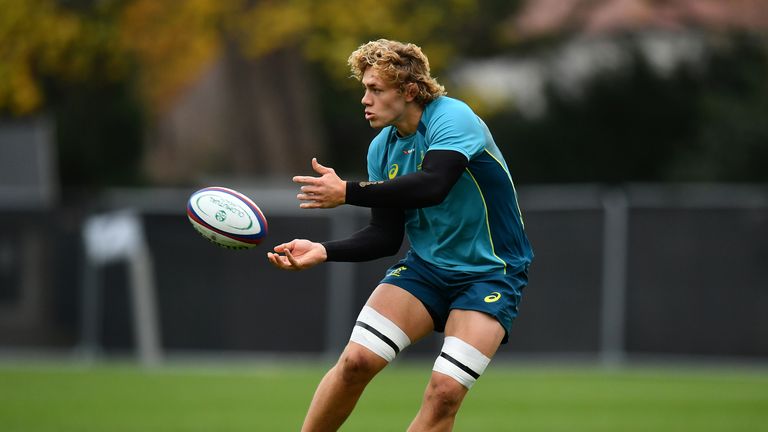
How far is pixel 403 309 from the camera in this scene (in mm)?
7113

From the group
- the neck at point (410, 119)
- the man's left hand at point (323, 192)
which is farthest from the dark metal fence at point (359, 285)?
the man's left hand at point (323, 192)

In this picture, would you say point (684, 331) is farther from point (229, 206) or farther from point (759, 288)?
point (229, 206)

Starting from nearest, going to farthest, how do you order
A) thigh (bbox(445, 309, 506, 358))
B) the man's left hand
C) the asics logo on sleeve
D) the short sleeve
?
1. the man's left hand
2. the short sleeve
3. thigh (bbox(445, 309, 506, 358))
4. the asics logo on sleeve

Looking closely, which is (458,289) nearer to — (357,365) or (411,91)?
(357,365)

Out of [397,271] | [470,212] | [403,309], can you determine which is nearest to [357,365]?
[403,309]

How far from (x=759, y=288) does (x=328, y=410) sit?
11032 millimetres

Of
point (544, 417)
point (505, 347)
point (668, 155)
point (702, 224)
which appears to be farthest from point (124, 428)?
point (668, 155)

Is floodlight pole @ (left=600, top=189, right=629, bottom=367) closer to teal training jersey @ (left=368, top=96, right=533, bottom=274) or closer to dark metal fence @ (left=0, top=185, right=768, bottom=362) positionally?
dark metal fence @ (left=0, top=185, right=768, bottom=362)

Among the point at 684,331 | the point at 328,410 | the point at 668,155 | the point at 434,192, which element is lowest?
the point at 328,410

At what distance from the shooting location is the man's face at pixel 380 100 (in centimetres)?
694

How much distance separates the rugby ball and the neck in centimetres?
90

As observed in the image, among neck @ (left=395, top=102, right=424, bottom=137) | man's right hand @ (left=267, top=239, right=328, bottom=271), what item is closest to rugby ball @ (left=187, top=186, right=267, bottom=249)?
man's right hand @ (left=267, top=239, right=328, bottom=271)

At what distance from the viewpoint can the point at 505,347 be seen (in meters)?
17.7

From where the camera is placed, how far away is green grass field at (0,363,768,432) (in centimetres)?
1084
